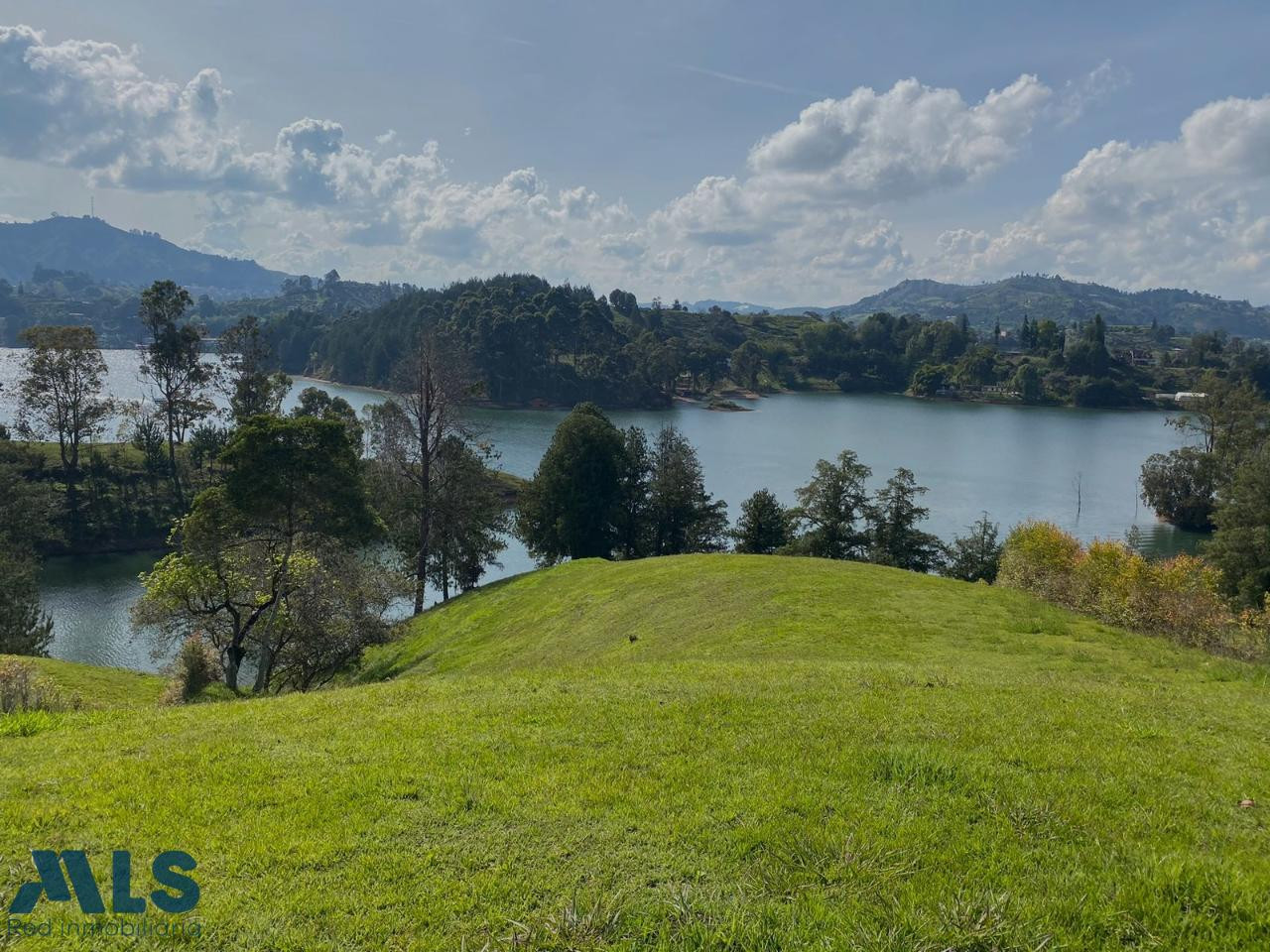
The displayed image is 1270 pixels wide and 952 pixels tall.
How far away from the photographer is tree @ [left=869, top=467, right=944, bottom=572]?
5175 centimetres

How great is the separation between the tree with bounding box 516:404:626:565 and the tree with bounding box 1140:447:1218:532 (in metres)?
64.2

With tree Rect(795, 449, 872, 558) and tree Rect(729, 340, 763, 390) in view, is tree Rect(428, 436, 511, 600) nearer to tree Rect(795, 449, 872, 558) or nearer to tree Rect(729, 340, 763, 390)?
tree Rect(795, 449, 872, 558)

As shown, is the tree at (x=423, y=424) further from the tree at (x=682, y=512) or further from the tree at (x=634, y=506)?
the tree at (x=682, y=512)

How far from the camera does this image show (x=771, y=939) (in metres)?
4.91

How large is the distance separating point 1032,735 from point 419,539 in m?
38.4

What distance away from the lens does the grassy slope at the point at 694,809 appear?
5094mm

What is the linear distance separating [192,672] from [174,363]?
208 ft

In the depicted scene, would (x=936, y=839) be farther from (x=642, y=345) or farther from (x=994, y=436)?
(x=642, y=345)

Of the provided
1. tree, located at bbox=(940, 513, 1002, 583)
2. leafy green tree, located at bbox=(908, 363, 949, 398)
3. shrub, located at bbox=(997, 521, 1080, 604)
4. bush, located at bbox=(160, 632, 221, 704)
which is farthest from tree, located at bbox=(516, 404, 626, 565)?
leafy green tree, located at bbox=(908, 363, 949, 398)

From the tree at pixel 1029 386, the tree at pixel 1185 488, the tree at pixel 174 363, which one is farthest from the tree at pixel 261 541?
the tree at pixel 1029 386

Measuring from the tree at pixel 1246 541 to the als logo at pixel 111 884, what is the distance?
49.8 metres

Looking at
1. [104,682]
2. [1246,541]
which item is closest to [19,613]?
[104,682]

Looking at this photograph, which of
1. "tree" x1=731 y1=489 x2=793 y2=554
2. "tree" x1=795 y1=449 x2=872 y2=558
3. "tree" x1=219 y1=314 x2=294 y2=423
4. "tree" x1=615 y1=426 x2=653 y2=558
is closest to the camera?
"tree" x1=795 y1=449 x2=872 y2=558

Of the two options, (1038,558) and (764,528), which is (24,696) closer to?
(1038,558)
